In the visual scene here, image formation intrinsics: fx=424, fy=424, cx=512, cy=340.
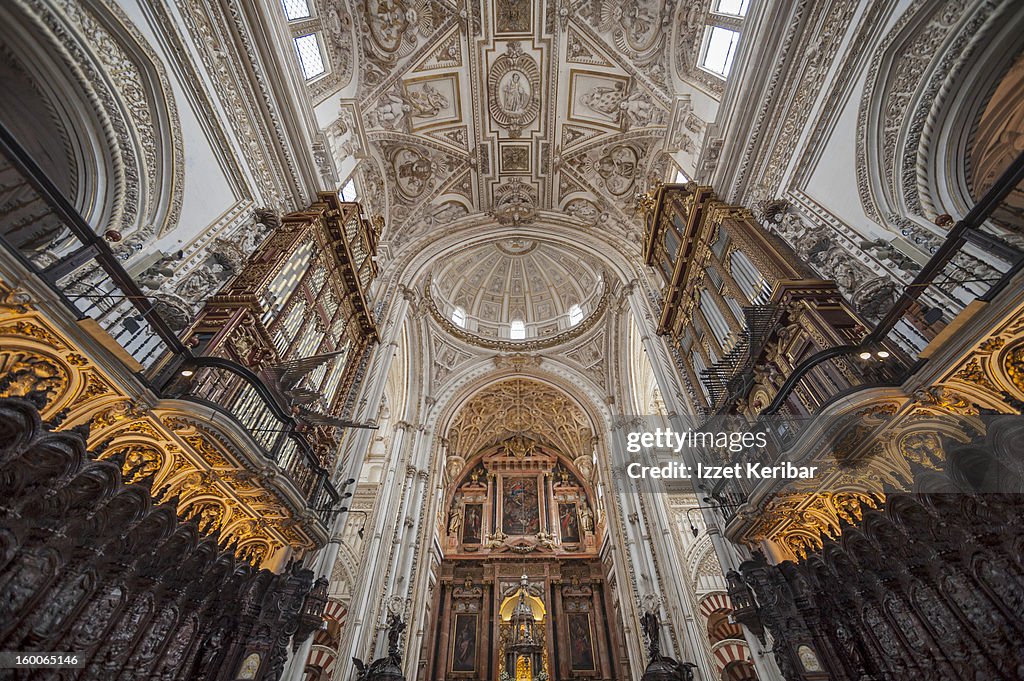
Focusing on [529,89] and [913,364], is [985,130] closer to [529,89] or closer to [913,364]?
[913,364]

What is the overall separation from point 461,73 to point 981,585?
63.7 ft

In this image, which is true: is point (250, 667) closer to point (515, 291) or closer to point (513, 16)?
point (513, 16)

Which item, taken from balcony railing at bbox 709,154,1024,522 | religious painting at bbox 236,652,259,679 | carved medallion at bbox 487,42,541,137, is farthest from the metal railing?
carved medallion at bbox 487,42,541,137

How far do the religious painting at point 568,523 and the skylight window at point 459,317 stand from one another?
12.7 m

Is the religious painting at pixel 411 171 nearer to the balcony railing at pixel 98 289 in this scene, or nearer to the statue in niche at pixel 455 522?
the balcony railing at pixel 98 289

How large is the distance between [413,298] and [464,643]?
54.4ft

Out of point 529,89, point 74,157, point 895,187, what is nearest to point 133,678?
point 74,157

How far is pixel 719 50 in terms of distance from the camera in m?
12.4

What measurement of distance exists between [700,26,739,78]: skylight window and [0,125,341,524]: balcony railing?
14.2m

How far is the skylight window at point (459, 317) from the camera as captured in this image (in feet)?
81.6

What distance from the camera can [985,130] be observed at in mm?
6570

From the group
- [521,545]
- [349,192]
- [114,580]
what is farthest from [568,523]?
[114,580]

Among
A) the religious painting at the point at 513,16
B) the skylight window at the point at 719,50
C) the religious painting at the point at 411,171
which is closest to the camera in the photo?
the skylight window at the point at 719,50

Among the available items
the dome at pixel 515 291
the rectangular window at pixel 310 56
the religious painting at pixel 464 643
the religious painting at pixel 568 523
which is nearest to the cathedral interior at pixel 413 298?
the rectangular window at pixel 310 56
